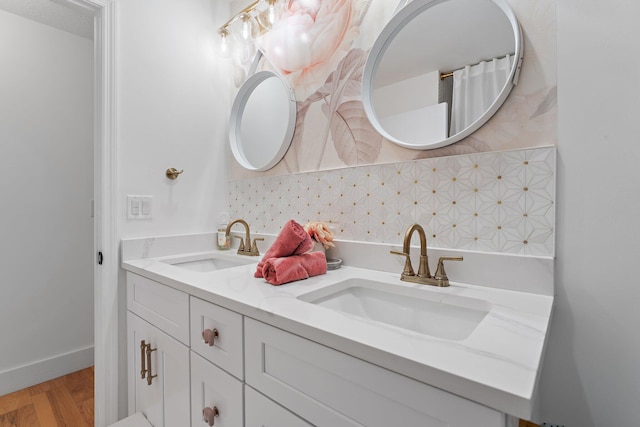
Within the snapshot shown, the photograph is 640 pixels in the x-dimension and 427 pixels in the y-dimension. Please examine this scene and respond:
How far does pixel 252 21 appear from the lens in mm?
1585

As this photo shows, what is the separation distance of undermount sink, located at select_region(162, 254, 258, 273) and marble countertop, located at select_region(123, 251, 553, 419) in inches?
18.5

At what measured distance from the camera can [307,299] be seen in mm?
826

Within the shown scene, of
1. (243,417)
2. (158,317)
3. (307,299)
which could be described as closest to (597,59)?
(307,299)

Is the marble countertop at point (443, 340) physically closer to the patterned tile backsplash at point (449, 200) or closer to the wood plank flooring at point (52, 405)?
the patterned tile backsplash at point (449, 200)

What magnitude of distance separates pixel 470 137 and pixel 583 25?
357 mm

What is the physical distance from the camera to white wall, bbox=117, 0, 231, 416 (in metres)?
1.37

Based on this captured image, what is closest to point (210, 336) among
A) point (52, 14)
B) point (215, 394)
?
point (215, 394)

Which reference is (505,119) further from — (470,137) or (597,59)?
(597,59)

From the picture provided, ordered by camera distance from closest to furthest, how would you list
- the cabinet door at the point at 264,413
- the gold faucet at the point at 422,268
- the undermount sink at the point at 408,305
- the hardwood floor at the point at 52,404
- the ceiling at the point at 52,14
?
the cabinet door at the point at 264,413
the undermount sink at the point at 408,305
the gold faucet at the point at 422,268
the hardwood floor at the point at 52,404
the ceiling at the point at 52,14

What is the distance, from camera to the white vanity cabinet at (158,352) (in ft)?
3.26

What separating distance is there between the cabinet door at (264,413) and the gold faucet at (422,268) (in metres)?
0.49

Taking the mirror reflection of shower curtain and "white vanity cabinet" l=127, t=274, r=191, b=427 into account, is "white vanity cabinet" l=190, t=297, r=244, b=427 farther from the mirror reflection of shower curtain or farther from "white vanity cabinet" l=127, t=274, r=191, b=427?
the mirror reflection of shower curtain

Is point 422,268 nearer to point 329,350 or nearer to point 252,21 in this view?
point 329,350

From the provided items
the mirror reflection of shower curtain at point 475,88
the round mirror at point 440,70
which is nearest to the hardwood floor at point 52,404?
the round mirror at point 440,70
